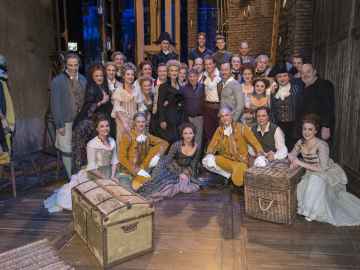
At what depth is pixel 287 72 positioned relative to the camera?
4316 millimetres

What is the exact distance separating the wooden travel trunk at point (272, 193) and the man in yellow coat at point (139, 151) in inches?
57.8

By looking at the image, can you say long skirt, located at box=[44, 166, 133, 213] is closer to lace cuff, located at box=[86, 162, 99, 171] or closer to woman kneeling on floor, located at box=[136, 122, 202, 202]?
lace cuff, located at box=[86, 162, 99, 171]

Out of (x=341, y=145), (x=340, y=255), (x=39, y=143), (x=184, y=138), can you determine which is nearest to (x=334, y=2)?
(x=341, y=145)

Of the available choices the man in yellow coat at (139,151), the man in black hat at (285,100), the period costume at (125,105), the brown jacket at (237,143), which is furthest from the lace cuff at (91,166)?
the man in black hat at (285,100)

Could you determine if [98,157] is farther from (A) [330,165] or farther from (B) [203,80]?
(A) [330,165]

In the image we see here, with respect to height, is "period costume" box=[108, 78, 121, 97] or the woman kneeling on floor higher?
"period costume" box=[108, 78, 121, 97]

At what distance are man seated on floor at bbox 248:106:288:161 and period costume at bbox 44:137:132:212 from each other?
1.93 m

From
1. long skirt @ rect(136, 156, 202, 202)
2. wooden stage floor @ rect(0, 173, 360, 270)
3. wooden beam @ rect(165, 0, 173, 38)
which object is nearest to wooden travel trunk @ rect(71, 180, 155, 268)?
wooden stage floor @ rect(0, 173, 360, 270)

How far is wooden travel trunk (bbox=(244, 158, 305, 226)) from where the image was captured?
3072 mm

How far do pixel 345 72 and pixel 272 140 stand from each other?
1637 mm

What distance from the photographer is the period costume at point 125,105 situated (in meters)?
4.42

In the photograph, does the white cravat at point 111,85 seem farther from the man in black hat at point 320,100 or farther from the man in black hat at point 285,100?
the man in black hat at point 320,100

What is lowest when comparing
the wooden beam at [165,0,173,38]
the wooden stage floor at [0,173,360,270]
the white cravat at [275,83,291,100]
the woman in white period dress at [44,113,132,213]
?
the wooden stage floor at [0,173,360,270]

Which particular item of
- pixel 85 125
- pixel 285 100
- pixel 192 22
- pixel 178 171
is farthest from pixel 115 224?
pixel 192 22
